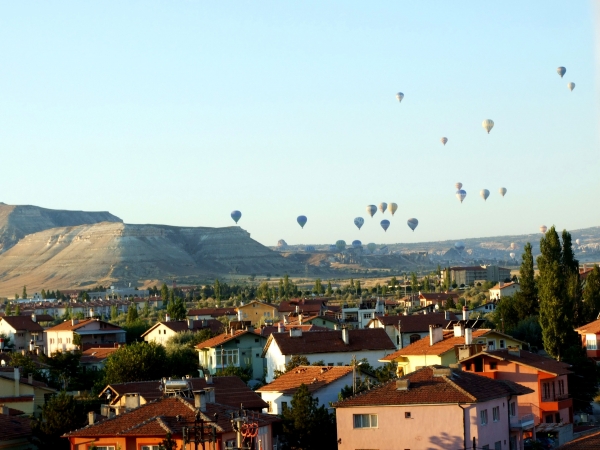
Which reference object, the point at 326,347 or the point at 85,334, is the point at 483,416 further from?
the point at 85,334

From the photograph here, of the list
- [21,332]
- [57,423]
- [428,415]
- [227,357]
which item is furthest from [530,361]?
[21,332]

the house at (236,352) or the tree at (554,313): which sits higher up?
the tree at (554,313)

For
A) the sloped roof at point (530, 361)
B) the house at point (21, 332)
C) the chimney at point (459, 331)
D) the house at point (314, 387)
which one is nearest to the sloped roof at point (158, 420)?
the house at point (314, 387)

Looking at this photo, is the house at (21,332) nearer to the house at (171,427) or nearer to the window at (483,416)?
the house at (171,427)

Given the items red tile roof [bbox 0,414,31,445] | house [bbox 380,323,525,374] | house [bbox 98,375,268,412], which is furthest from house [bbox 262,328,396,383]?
red tile roof [bbox 0,414,31,445]

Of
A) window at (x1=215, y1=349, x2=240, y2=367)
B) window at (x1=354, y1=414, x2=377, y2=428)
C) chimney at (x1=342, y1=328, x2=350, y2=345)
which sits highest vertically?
chimney at (x1=342, y1=328, x2=350, y2=345)

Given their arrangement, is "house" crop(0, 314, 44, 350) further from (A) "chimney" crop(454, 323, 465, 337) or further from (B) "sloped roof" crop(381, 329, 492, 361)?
(A) "chimney" crop(454, 323, 465, 337)

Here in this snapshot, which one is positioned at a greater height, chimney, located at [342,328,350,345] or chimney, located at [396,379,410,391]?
chimney, located at [396,379,410,391]
